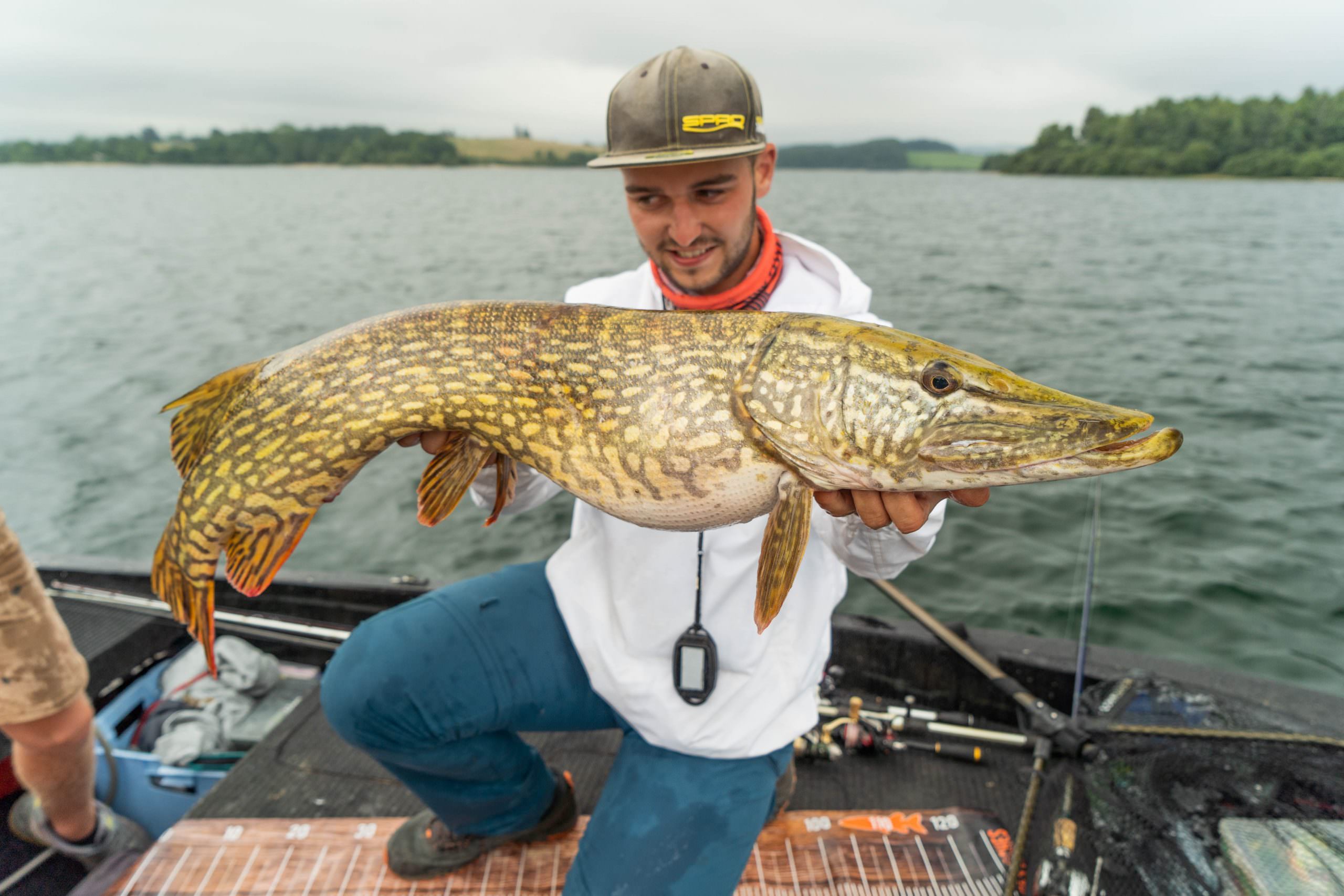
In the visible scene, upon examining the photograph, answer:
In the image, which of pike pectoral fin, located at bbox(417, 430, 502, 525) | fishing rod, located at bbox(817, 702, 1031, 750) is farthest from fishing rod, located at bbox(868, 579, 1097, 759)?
pike pectoral fin, located at bbox(417, 430, 502, 525)

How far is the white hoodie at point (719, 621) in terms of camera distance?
1.95m

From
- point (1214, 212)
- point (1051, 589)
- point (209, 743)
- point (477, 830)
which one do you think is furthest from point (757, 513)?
point (1214, 212)

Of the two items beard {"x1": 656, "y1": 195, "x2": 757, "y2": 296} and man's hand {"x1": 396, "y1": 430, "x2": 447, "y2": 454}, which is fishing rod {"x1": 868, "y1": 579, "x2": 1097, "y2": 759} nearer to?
beard {"x1": 656, "y1": 195, "x2": 757, "y2": 296}

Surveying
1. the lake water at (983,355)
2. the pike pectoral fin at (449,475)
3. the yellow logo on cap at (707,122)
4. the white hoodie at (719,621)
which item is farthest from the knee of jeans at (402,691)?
the lake water at (983,355)

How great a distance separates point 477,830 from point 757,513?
1.35 m

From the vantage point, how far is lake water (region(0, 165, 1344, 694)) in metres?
4.96

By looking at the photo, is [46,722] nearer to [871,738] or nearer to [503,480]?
[503,480]

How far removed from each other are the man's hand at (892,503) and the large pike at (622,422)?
58 mm

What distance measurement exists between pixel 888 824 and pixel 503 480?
1633 millimetres

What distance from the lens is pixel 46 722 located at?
2.22m

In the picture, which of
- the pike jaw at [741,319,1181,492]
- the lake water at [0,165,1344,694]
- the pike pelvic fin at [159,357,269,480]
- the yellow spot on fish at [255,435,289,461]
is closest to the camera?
the pike jaw at [741,319,1181,492]

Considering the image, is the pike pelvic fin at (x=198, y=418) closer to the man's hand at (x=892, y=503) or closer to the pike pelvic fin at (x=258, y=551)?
the pike pelvic fin at (x=258, y=551)

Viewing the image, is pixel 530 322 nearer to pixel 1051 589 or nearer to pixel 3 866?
pixel 3 866

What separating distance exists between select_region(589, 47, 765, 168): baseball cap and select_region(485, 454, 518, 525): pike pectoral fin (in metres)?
0.84
